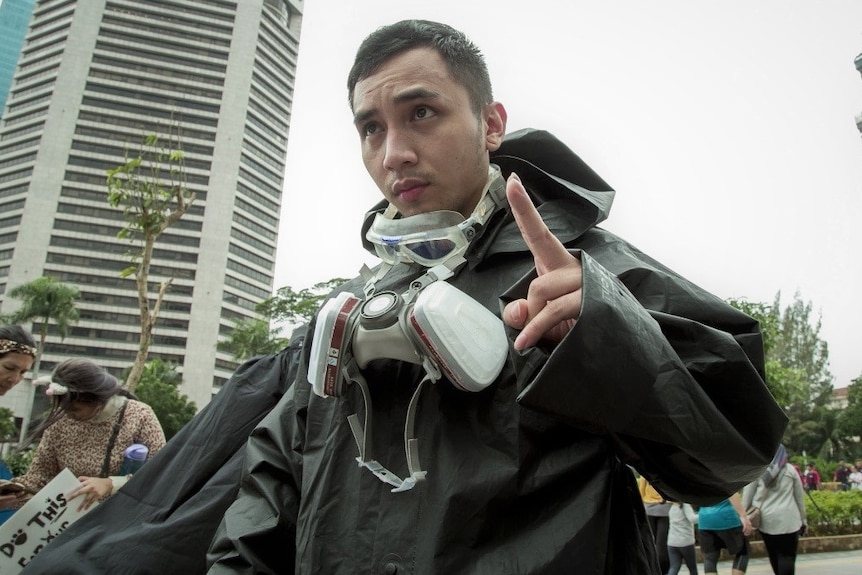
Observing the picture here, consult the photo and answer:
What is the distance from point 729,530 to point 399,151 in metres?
5.28

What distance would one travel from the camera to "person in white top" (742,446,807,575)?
468 centimetres

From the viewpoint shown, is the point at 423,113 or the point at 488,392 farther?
the point at 423,113

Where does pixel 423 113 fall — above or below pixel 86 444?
above

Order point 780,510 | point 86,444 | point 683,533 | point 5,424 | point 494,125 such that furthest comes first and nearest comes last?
1. point 5,424
2. point 683,533
3. point 780,510
4. point 86,444
5. point 494,125

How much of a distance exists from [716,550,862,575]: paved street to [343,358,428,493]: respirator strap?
23.2ft

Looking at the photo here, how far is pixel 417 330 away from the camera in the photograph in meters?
0.97

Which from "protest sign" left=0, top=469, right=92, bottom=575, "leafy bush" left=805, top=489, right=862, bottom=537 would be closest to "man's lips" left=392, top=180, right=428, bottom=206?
"protest sign" left=0, top=469, right=92, bottom=575

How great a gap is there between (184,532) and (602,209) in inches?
57.5

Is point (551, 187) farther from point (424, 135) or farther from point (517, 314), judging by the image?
point (517, 314)

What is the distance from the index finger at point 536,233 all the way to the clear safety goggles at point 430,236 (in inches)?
13.2

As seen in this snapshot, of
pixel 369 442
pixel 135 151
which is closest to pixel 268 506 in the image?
pixel 369 442

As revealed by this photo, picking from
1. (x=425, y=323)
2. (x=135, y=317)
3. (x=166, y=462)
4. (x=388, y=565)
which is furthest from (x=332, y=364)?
(x=135, y=317)

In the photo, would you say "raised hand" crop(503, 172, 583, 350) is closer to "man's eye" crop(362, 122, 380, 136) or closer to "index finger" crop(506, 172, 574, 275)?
"index finger" crop(506, 172, 574, 275)

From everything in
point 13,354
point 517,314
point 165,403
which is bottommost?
point 165,403
